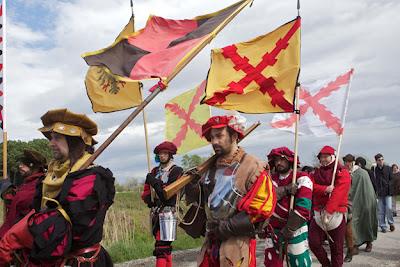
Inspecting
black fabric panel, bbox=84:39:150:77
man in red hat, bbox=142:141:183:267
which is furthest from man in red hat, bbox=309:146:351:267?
black fabric panel, bbox=84:39:150:77

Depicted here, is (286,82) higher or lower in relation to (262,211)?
higher

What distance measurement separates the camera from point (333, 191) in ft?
22.4

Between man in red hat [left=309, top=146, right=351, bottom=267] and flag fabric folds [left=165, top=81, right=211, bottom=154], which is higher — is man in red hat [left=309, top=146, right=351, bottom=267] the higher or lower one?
the lower one

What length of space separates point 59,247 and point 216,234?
134 centimetres

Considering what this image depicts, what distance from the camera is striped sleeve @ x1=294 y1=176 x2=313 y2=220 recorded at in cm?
532

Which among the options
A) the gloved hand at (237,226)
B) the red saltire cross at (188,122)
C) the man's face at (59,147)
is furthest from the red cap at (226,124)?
the red saltire cross at (188,122)

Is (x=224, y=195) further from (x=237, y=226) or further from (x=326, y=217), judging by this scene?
(x=326, y=217)

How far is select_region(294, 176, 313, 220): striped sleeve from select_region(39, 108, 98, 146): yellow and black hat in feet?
8.92

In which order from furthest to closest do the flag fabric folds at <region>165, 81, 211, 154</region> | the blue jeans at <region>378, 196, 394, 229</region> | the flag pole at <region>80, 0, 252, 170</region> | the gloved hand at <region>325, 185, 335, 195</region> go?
the blue jeans at <region>378, 196, 394, 229</region>
the flag fabric folds at <region>165, 81, 211, 154</region>
the gloved hand at <region>325, 185, 335, 195</region>
the flag pole at <region>80, 0, 252, 170</region>

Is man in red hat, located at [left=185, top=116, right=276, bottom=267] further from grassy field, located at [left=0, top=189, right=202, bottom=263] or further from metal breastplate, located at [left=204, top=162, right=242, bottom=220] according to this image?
grassy field, located at [left=0, top=189, right=202, bottom=263]

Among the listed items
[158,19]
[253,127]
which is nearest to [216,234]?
[253,127]

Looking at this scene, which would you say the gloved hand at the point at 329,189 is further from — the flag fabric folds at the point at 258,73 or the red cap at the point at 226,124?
the red cap at the point at 226,124

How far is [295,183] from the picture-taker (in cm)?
543

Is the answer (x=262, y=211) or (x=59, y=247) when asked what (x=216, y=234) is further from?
(x=59, y=247)
